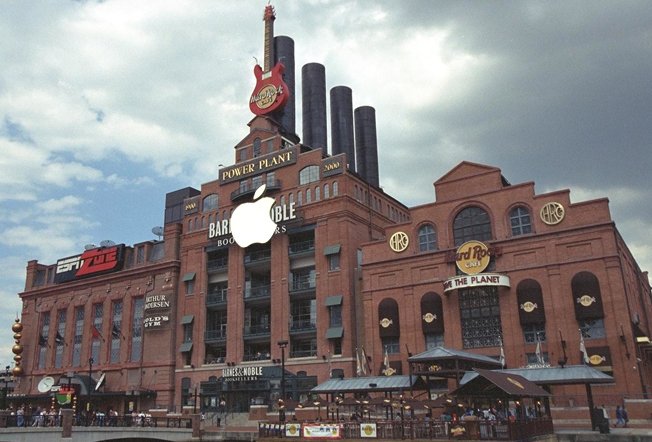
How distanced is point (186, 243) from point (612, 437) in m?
51.0

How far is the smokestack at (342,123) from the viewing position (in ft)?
281

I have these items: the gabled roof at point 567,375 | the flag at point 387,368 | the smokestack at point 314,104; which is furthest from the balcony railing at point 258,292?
the gabled roof at point 567,375

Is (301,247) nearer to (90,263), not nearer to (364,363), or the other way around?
(364,363)

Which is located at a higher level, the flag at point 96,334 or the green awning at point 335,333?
the flag at point 96,334

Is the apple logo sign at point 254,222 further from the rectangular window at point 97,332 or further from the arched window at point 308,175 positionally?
the rectangular window at point 97,332

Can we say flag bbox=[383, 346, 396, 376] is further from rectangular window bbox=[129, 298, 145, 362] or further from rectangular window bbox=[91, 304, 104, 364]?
rectangular window bbox=[91, 304, 104, 364]

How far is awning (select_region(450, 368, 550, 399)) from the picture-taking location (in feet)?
107

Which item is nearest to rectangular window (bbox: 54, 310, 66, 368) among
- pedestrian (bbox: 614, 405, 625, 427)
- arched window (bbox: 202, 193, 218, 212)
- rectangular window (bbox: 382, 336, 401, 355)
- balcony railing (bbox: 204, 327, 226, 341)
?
balcony railing (bbox: 204, 327, 226, 341)

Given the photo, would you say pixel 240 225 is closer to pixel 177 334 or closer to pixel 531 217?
pixel 177 334

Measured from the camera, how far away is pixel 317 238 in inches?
2478

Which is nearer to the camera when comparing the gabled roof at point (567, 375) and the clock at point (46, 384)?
the gabled roof at point (567, 375)

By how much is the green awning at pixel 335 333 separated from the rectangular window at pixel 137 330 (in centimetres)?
2688

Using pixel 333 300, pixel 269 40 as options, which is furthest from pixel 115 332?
pixel 269 40

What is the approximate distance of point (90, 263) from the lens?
83.4 metres
